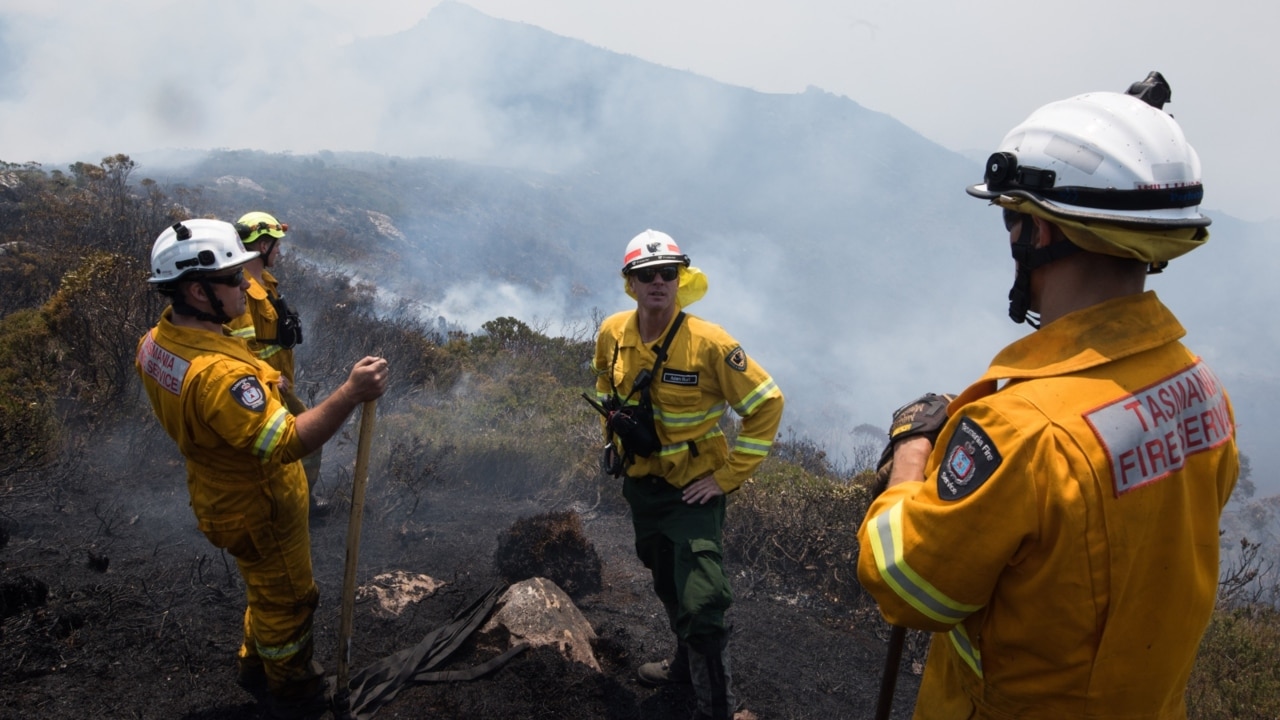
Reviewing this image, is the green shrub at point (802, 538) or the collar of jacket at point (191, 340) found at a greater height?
the collar of jacket at point (191, 340)

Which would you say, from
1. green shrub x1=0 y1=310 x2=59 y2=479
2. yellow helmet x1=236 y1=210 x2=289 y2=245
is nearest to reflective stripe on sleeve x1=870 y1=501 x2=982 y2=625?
yellow helmet x1=236 y1=210 x2=289 y2=245

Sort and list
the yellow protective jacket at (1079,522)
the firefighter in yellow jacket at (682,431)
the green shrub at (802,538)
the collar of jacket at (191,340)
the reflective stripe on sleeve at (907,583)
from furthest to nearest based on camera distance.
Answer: the green shrub at (802,538) < the firefighter in yellow jacket at (682,431) < the collar of jacket at (191,340) < the reflective stripe on sleeve at (907,583) < the yellow protective jacket at (1079,522)

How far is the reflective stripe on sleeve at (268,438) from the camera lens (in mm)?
2561

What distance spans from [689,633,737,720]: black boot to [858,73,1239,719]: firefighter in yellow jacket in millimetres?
1822

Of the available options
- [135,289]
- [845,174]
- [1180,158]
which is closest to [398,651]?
[1180,158]

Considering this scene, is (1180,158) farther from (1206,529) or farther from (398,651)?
(398,651)

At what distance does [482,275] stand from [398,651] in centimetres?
2761

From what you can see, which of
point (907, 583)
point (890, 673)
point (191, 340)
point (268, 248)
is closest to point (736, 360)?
point (890, 673)

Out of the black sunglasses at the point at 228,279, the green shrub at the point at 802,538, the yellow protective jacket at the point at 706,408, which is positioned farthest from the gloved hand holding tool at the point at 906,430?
the green shrub at the point at 802,538

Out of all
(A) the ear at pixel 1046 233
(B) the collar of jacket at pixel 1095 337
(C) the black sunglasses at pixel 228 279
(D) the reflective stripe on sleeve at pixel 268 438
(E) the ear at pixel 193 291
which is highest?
(A) the ear at pixel 1046 233

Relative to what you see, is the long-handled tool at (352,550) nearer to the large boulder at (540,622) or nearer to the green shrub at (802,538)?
the large boulder at (540,622)

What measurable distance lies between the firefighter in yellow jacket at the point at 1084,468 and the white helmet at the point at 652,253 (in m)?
2.02

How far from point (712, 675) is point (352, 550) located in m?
1.73

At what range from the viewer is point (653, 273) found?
11.1ft
